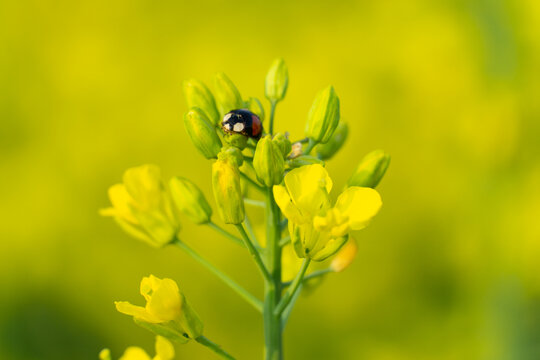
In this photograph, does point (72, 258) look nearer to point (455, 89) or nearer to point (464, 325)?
point (464, 325)

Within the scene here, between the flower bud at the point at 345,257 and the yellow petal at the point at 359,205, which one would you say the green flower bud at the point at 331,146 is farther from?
the yellow petal at the point at 359,205

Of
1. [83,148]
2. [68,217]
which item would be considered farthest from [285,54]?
[68,217]

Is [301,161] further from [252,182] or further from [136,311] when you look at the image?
[136,311]

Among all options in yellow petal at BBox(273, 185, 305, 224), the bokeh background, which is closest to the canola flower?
yellow petal at BBox(273, 185, 305, 224)

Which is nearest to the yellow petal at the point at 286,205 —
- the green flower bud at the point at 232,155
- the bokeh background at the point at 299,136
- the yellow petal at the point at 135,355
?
the green flower bud at the point at 232,155

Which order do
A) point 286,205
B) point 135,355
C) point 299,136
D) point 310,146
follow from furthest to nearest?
point 299,136 < point 310,146 < point 135,355 < point 286,205

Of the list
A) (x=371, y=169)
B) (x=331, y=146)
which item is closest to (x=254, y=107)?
(x=331, y=146)
